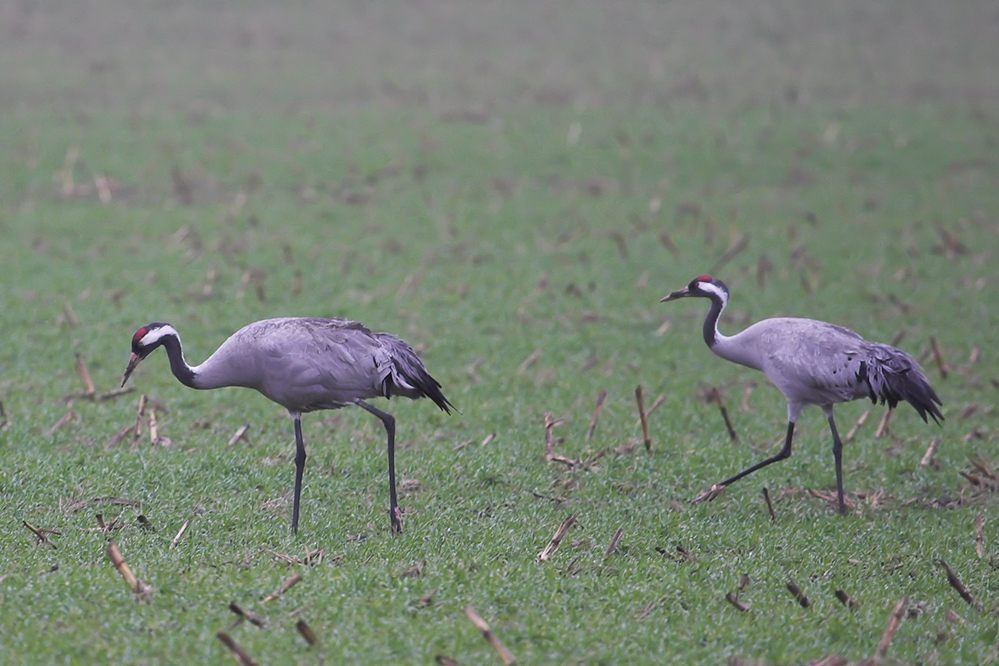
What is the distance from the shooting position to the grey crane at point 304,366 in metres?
7.52

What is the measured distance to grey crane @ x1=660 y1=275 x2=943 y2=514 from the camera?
27.1 feet

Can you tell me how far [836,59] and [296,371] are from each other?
69.6 feet

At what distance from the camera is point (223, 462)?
8289 millimetres

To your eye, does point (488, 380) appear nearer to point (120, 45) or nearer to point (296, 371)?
point (296, 371)

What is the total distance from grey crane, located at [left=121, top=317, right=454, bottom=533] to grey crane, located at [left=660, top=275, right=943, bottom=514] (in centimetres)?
224

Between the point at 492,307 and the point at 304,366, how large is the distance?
5276 millimetres

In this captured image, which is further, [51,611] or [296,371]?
[296,371]

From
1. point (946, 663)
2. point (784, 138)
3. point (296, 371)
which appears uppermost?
point (296, 371)

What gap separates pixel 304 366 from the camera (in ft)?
24.7

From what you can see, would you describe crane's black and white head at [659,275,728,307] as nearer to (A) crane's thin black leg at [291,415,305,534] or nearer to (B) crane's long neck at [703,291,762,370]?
(B) crane's long neck at [703,291,762,370]

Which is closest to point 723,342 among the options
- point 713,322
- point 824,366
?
point 713,322

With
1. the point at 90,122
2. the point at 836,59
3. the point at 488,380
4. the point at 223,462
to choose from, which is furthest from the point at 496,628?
the point at 836,59

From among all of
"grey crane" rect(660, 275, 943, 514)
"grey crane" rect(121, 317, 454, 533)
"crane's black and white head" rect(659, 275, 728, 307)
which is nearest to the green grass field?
"grey crane" rect(660, 275, 943, 514)

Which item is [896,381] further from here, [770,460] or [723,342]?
[723,342]
